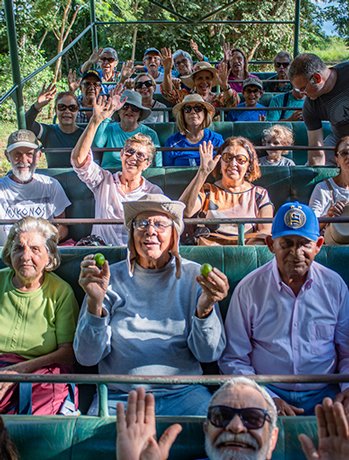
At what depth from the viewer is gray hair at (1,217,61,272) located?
9.04 ft

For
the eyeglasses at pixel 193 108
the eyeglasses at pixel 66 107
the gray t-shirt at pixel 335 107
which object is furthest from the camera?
the eyeglasses at pixel 66 107

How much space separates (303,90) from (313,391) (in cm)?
237

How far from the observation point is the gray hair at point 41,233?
9.04ft

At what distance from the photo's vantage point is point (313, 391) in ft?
7.92

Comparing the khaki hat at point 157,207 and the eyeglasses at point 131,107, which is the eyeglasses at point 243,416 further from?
the eyeglasses at point 131,107

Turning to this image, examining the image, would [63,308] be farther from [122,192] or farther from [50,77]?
[50,77]

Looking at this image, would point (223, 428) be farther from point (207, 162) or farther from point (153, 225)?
point (207, 162)

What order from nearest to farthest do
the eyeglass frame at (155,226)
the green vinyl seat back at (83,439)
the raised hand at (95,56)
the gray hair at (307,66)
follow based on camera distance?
the green vinyl seat back at (83,439), the eyeglass frame at (155,226), the gray hair at (307,66), the raised hand at (95,56)

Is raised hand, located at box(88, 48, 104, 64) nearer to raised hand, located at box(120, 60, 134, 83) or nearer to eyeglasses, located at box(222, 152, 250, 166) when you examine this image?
raised hand, located at box(120, 60, 134, 83)

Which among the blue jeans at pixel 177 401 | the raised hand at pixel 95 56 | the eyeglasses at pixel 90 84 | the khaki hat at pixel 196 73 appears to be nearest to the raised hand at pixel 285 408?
the blue jeans at pixel 177 401

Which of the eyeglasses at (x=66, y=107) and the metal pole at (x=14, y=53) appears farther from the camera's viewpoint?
the eyeglasses at (x=66, y=107)

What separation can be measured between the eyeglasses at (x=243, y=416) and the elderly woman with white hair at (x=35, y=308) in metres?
0.80

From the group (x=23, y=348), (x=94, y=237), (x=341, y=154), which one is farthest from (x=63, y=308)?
(x=341, y=154)

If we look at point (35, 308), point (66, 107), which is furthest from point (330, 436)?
point (66, 107)
